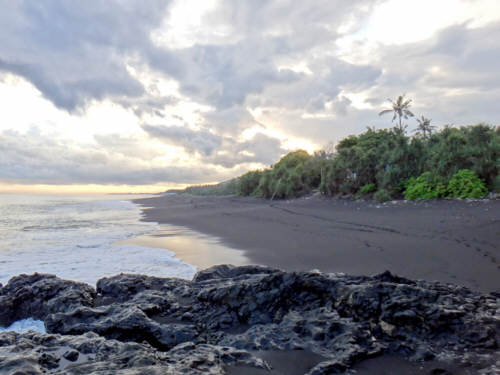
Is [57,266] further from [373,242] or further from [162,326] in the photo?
[373,242]

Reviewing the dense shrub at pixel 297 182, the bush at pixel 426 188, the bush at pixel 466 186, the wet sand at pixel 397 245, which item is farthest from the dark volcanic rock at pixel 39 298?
the dense shrub at pixel 297 182

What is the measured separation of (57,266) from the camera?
7.14 metres

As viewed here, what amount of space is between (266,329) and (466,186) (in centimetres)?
1716

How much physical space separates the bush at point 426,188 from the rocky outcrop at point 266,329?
16.0 meters

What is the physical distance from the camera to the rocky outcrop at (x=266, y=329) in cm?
200

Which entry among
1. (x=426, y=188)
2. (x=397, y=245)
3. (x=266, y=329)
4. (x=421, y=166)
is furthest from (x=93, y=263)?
(x=421, y=166)

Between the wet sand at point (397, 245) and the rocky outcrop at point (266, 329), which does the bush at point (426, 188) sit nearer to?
the wet sand at point (397, 245)

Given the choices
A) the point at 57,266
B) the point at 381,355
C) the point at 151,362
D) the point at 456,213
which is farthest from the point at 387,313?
the point at 456,213

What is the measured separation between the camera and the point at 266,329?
2.51 meters

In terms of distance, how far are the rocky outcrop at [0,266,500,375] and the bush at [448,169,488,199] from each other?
15.2m

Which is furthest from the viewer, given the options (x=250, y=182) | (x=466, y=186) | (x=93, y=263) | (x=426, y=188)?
(x=250, y=182)

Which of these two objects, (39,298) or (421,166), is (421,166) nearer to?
(421,166)

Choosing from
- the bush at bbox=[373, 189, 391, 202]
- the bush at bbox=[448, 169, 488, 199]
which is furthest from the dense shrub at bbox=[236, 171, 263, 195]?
the bush at bbox=[448, 169, 488, 199]

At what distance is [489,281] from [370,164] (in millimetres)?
20166
